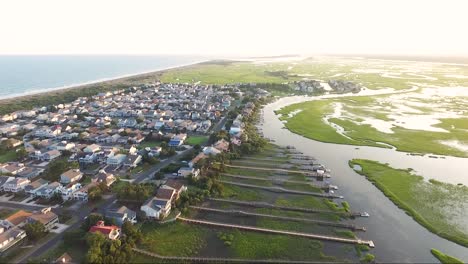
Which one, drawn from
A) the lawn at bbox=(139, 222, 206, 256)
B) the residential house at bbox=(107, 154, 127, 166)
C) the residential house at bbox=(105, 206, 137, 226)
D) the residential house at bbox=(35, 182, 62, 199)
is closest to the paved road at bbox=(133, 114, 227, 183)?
the residential house at bbox=(107, 154, 127, 166)

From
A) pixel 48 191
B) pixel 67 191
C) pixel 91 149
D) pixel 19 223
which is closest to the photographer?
pixel 19 223

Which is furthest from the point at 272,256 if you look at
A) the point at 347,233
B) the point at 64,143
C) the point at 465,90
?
the point at 465,90

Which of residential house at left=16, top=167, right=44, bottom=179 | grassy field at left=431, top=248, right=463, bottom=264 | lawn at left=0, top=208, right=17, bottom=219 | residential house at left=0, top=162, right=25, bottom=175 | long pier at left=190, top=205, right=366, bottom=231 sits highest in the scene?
residential house at left=0, top=162, right=25, bottom=175

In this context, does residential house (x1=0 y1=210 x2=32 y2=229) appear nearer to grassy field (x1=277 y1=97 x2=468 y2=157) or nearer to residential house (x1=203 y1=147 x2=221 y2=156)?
residential house (x1=203 y1=147 x2=221 y2=156)

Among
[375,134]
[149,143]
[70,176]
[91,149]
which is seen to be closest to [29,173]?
[70,176]

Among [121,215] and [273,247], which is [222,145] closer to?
[121,215]

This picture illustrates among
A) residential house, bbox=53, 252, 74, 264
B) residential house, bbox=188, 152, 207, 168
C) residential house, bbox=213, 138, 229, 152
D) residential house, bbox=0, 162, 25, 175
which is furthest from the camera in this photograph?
residential house, bbox=213, 138, 229, 152
